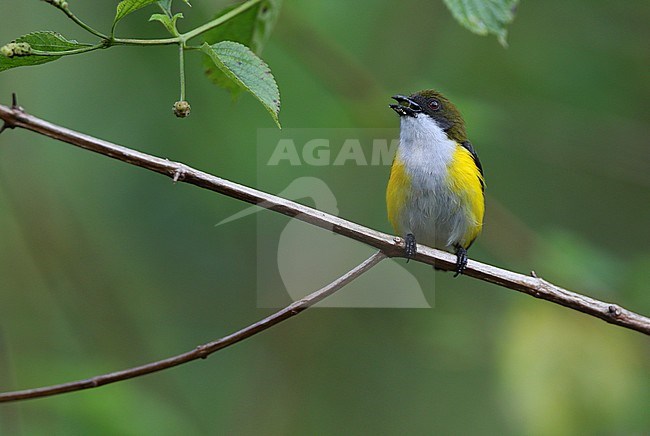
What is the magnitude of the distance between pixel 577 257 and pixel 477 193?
2.20 feet

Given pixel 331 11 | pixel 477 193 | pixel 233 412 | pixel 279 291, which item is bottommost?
pixel 233 412

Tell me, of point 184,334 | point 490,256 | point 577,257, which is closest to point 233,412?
point 184,334

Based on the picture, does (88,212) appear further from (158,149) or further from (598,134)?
(598,134)

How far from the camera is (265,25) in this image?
2.86 m

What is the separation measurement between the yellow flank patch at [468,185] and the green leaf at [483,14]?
1.57 metres

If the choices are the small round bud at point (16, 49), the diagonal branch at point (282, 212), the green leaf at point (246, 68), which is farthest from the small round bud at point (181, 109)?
the small round bud at point (16, 49)

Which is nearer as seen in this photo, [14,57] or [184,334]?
[14,57]

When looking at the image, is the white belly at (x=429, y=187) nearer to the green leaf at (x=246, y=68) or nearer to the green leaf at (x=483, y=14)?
the green leaf at (x=483, y=14)

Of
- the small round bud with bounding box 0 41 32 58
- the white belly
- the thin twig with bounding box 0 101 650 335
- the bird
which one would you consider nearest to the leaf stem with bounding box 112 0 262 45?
the small round bud with bounding box 0 41 32 58

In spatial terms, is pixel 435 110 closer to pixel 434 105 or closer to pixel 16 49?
pixel 434 105

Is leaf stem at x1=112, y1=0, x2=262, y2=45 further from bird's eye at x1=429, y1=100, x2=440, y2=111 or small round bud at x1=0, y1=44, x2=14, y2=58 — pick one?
bird's eye at x1=429, y1=100, x2=440, y2=111

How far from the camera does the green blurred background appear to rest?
14.3 ft

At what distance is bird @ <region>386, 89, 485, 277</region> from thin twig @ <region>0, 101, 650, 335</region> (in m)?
1.34

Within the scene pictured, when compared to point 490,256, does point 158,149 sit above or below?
above
